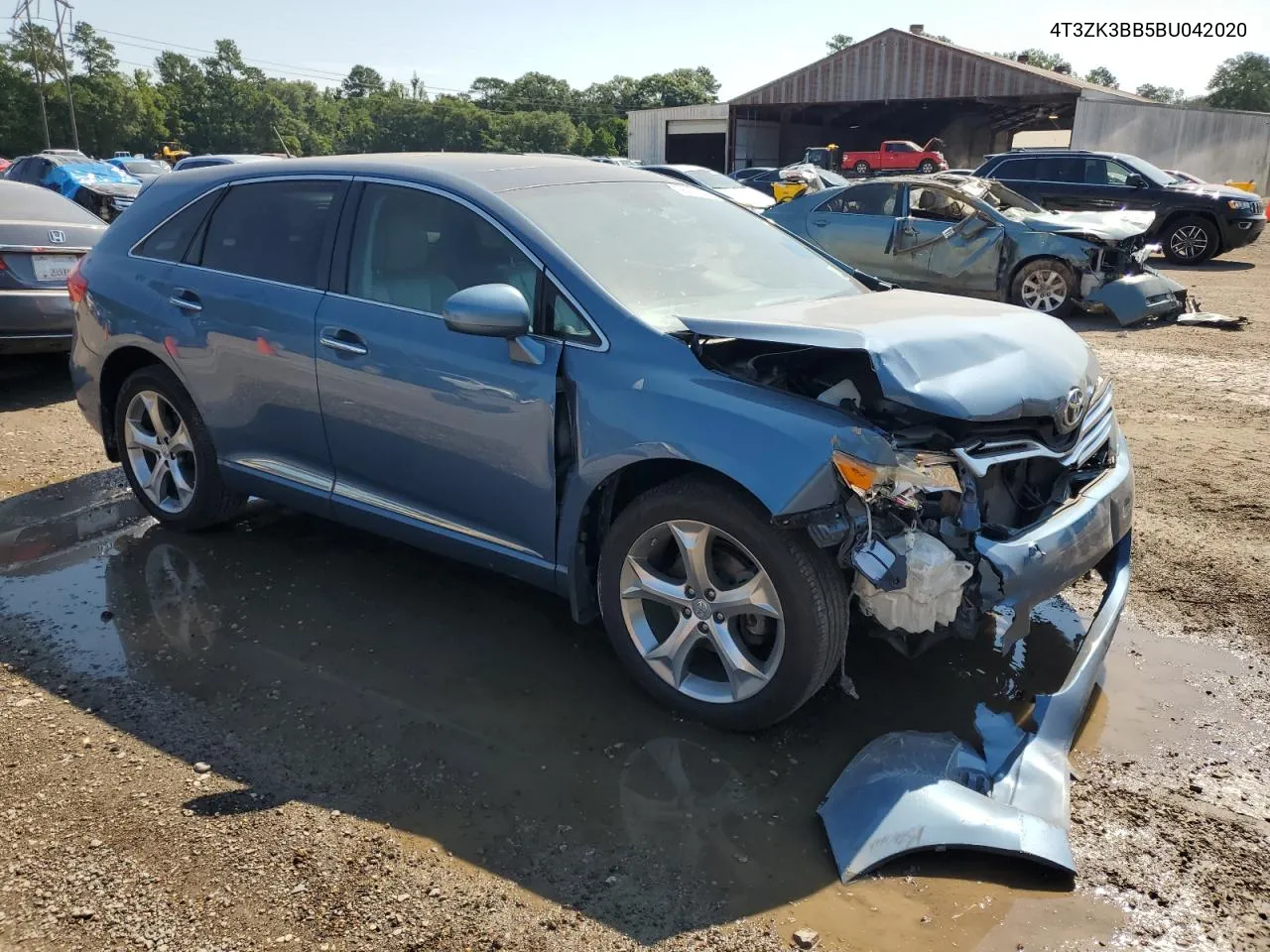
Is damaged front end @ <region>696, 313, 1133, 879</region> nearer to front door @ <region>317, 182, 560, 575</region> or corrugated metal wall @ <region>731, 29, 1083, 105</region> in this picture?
front door @ <region>317, 182, 560, 575</region>

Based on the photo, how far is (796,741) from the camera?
3193mm

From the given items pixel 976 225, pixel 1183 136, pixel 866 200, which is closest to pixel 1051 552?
pixel 976 225

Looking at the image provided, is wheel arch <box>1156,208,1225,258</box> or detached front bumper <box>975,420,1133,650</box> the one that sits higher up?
wheel arch <box>1156,208,1225,258</box>

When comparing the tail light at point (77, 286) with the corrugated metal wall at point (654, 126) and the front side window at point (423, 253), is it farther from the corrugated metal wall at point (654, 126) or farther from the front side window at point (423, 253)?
the corrugated metal wall at point (654, 126)

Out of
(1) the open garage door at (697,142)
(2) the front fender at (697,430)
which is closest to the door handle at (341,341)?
(2) the front fender at (697,430)

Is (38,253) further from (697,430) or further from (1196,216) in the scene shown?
(1196,216)

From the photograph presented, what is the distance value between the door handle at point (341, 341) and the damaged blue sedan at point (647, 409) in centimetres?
1

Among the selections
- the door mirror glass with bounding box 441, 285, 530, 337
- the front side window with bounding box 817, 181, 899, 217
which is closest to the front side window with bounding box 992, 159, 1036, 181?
the front side window with bounding box 817, 181, 899, 217

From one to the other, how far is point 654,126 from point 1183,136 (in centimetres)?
2489

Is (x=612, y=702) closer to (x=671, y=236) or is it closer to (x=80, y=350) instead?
(x=671, y=236)

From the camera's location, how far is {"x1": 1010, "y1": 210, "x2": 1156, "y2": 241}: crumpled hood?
33.9 feet

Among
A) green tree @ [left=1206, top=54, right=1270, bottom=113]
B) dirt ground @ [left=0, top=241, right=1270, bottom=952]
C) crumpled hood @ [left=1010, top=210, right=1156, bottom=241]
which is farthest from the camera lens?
green tree @ [left=1206, top=54, right=1270, bottom=113]

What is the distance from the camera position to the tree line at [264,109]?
70.9 metres

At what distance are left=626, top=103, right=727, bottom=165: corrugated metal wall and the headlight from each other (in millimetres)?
47778
